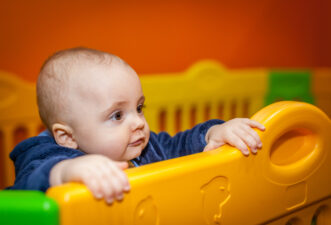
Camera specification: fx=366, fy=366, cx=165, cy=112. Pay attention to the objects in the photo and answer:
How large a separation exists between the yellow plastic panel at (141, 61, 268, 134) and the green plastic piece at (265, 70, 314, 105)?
0.11 ft

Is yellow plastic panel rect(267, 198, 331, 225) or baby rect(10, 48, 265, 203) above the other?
baby rect(10, 48, 265, 203)

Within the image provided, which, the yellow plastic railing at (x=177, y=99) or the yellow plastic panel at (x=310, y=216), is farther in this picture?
the yellow plastic railing at (x=177, y=99)

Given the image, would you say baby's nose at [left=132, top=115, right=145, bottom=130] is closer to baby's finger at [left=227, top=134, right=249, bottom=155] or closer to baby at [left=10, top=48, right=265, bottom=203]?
baby at [left=10, top=48, right=265, bottom=203]

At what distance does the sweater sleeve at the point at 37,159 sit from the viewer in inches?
20.1

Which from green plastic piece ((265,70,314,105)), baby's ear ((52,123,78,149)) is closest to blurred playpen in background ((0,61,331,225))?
green plastic piece ((265,70,314,105))

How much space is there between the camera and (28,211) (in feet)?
1.25

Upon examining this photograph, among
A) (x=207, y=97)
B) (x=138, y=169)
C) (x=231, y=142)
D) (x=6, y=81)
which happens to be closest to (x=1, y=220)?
(x=138, y=169)

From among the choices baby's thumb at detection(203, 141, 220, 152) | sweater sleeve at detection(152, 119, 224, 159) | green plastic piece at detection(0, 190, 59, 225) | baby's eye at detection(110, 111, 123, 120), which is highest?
baby's eye at detection(110, 111, 123, 120)

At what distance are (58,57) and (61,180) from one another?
0.26m

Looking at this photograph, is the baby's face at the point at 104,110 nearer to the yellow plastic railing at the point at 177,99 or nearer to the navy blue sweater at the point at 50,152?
the navy blue sweater at the point at 50,152

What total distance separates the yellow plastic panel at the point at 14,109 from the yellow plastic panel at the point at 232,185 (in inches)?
26.0

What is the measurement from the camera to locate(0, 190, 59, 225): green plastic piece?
38 cm

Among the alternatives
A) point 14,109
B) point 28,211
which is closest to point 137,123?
point 28,211

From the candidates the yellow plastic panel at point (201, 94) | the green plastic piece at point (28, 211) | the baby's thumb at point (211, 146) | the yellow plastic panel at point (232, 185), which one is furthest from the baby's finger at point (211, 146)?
the yellow plastic panel at point (201, 94)
